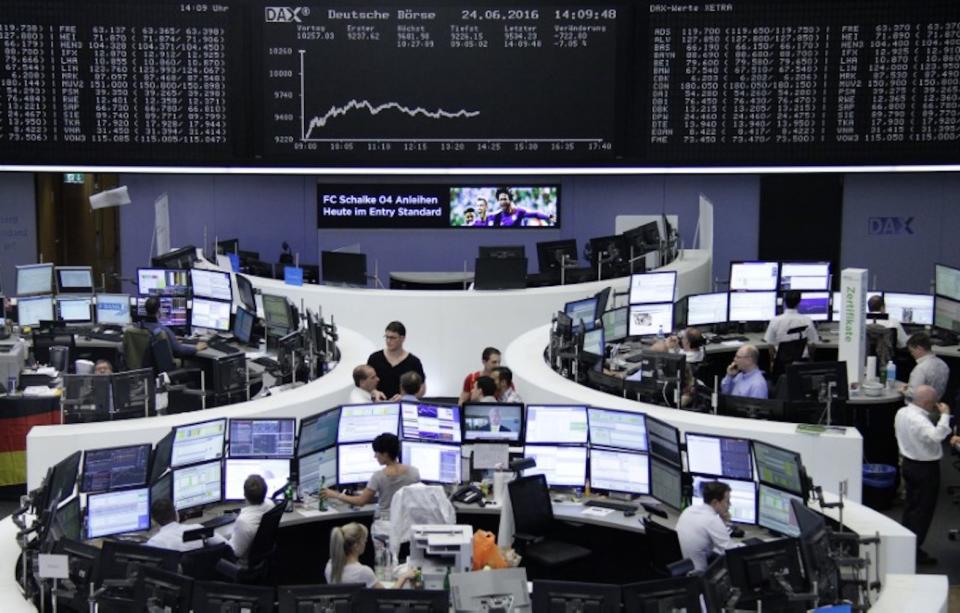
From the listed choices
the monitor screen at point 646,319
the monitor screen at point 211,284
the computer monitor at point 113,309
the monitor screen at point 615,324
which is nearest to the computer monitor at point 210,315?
the monitor screen at point 211,284

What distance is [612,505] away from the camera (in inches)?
345

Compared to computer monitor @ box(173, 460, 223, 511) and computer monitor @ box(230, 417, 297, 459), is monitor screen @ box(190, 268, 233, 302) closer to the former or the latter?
computer monitor @ box(230, 417, 297, 459)

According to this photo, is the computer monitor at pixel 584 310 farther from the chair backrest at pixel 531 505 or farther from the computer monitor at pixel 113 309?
the computer monitor at pixel 113 309

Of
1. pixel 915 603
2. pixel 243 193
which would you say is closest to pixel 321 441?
pixel 915 603

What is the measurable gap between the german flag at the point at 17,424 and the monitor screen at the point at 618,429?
14.6 feet

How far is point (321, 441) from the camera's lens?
8883mm

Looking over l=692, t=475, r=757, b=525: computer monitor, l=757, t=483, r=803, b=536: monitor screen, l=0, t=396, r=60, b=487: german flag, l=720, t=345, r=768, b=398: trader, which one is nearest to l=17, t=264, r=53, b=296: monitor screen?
l=0, t=396, r=60, b=487: german flag

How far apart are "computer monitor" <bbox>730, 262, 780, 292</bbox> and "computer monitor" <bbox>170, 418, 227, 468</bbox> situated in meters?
6.75

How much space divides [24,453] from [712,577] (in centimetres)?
634

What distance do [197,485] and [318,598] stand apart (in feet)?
7.77

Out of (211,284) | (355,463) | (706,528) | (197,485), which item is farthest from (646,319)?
(197,485)

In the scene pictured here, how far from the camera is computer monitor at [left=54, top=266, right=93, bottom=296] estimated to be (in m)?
14.8

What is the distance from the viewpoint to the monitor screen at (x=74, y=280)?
48.7ft

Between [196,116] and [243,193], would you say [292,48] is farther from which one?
[243,193]
